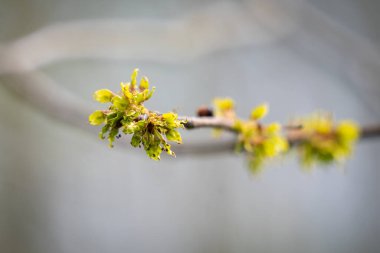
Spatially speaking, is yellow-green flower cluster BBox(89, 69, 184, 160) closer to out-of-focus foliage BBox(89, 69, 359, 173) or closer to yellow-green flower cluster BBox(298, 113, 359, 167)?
out-of-focus foliage BBox(89, 69, 359, 173)

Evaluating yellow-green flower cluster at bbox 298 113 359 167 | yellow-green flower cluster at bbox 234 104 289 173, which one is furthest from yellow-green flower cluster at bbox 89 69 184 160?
yellow-green flower cluster at bbox 298 113 359 167

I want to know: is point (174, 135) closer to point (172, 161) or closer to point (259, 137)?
point (259, 137)

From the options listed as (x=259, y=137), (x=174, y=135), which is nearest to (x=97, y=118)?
(x=174, y=135)

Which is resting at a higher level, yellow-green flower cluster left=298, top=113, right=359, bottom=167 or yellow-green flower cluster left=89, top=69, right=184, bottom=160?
yellow-green flower cluster left=298, top=113, right=359, bottom=167

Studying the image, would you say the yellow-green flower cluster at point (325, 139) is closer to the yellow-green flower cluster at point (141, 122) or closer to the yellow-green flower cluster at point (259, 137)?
the yellow-green flower cluster at point (259, 137)

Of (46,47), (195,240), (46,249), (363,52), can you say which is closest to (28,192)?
(46,249)

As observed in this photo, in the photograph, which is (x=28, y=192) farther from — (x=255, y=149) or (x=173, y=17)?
(x=255, y=149)
